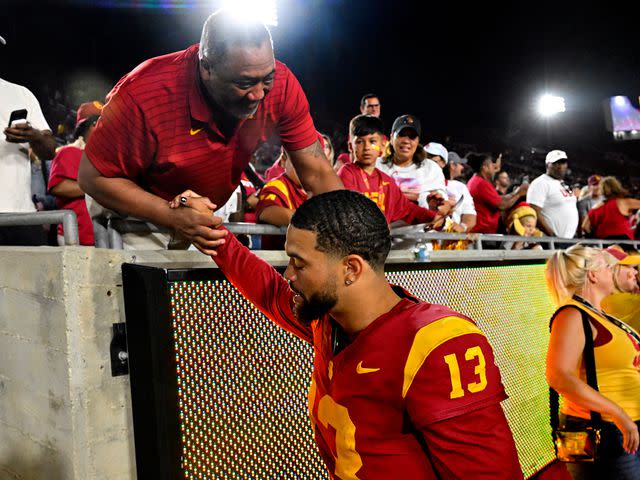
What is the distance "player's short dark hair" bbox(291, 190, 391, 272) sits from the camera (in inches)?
61.9

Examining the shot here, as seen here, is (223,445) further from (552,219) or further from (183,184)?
(552,219)

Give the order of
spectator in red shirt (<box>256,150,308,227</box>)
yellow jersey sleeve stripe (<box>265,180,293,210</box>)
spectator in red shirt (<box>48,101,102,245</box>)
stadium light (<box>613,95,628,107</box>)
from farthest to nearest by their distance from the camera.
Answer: stadium light (<box>613,95,628,107</box>) < spectator in red shirt (<box>48,101,102,245</box>) < yellow jersey sleeve stripe (<box>265,180,293,210</box>) < spectator in red shirt (<box>256,150,308,227</box>)

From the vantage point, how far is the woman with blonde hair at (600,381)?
2.87 metres

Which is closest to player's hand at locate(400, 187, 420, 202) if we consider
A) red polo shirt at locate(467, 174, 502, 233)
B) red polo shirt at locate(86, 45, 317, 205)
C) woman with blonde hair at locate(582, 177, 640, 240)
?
red polo shirt at locate(467, 174, 502, 233)

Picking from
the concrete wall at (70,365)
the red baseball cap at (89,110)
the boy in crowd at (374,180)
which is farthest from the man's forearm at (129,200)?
the red baseball cap at (89,110)

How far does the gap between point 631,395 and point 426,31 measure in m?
16.3

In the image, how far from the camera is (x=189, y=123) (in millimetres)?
2217

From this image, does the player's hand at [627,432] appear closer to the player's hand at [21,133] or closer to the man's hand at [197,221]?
the man's hand at [197,221]

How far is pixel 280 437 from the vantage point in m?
2.04

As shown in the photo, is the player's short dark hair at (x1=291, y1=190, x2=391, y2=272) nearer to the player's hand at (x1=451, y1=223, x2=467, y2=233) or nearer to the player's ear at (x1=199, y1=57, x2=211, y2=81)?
the player's ear at (x1=199, y1=57, x2=211, y2=81)

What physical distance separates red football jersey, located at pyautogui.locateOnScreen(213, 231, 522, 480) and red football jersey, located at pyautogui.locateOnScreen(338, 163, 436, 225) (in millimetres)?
1985

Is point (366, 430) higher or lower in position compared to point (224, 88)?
lower

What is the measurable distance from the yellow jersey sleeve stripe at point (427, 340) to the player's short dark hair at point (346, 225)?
284 mm

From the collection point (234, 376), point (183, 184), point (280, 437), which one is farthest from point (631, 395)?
point (183, 184)
